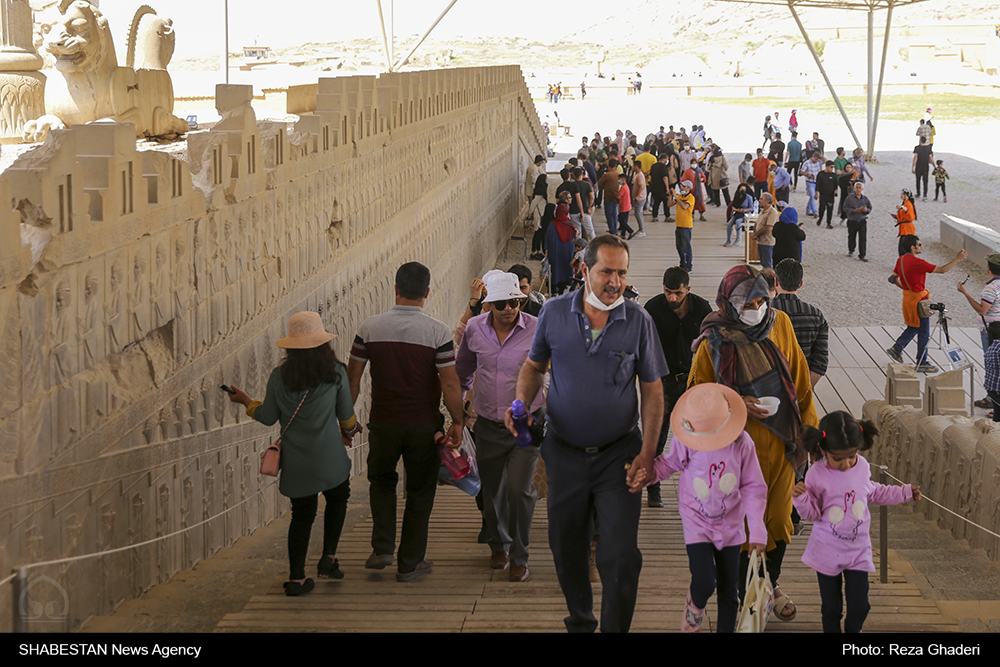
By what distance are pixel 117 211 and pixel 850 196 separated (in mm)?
15251

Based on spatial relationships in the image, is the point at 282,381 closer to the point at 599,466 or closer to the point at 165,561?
the point at 165,561

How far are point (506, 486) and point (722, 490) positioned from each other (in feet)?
4.40

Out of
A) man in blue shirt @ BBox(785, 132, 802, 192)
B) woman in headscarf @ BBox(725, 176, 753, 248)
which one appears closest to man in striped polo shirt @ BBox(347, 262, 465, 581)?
woman in headscarf @ BBox(725, 176, 753, 248)

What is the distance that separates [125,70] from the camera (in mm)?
9789

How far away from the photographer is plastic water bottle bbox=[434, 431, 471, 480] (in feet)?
15.2

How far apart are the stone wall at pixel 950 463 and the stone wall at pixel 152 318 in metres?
4.10

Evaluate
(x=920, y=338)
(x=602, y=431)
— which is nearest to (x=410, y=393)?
(x=602, y=431)

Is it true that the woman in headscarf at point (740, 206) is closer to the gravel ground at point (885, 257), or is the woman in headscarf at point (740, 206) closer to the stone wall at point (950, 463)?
the gravel ground at point (885, 257)

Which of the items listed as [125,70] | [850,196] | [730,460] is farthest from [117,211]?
[850,196]

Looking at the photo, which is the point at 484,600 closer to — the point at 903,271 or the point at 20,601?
the point at 20,601

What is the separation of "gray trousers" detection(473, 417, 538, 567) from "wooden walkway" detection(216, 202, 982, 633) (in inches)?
6.9

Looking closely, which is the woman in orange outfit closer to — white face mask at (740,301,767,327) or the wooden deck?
the wooden deck

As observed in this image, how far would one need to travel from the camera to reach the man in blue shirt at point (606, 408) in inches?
139

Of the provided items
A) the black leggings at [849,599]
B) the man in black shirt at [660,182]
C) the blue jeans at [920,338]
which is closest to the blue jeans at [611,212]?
the man in black shirt at [660,182]
